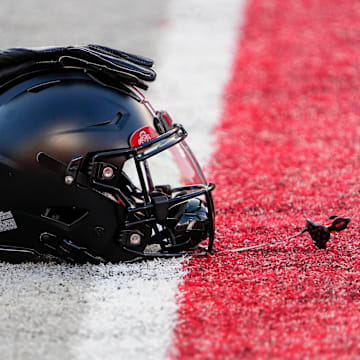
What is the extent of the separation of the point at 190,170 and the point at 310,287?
75 cm

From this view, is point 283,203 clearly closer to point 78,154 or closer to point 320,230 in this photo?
point 320,230

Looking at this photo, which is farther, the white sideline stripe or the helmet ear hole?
the helmet ear hole

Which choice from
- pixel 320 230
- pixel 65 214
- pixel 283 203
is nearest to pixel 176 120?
pixel 283 203

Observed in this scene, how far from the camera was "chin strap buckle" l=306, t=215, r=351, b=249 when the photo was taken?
2.85m

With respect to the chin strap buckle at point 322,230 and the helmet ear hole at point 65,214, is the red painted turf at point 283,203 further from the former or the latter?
the helmet ear hole at point 65,214

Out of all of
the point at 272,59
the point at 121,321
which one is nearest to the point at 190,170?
the point at 121,321

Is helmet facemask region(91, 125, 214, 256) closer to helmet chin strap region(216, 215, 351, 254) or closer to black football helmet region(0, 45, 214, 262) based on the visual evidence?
black football helmet region(0, 45, 214, 262)

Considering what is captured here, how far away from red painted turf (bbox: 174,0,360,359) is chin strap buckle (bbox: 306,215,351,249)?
0.13 feet

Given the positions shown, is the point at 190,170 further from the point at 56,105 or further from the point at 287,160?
the point at 287,160

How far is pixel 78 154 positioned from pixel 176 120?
8.45 ft

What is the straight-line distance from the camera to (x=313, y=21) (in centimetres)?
803

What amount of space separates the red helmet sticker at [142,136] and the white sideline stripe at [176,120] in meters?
0.50

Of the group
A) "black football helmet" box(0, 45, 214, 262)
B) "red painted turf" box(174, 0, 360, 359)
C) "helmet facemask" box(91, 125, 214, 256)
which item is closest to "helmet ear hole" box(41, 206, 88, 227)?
"black football helmet" box(0, 45, 214, 262)

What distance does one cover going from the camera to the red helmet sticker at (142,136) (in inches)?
102
